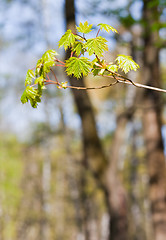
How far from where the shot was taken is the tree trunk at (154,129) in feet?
14.6

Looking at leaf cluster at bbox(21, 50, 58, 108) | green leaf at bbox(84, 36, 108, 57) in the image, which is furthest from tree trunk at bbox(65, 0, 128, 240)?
green leaf at bbox(84, 36, 108, 57)

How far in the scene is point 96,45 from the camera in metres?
1.26

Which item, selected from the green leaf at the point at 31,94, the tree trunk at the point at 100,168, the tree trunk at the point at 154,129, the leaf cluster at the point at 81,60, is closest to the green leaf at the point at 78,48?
the leaf cluster at the point at 81,60

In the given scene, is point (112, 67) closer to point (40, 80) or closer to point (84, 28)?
point (84, 28)

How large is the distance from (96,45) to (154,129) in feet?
13.0

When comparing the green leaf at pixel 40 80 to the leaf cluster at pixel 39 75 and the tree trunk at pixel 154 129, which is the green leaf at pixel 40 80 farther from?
the tree trunk at pixel 154 129

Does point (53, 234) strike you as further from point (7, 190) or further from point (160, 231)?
point (160, 231)

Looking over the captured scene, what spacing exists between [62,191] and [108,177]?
21158 mm

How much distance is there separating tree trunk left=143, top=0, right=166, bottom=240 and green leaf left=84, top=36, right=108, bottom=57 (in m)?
3.39

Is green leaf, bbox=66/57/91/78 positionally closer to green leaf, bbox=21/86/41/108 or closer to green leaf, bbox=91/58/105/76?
green leaf, bbox=91/58/105/76

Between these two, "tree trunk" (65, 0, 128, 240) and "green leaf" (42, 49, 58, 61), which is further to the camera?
"tree trunk" (65, 0, 128, 240)

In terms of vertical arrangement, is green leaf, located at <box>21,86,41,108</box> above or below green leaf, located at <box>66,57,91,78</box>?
below

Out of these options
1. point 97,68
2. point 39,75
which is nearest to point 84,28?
point 97,68

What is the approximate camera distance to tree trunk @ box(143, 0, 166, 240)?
14.6 ft
